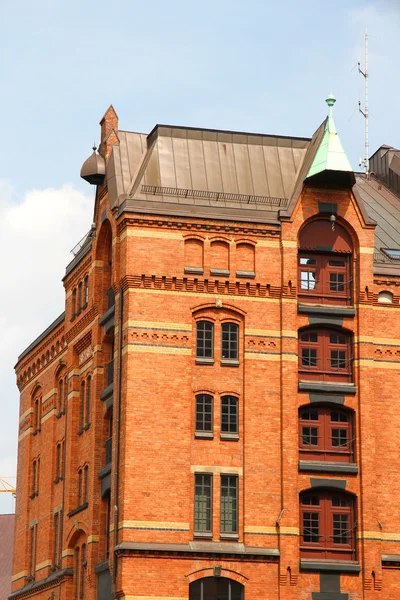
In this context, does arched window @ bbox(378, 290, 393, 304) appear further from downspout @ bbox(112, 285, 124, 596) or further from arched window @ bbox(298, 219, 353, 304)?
downspout @ bbox(112, 285, 124, 596)

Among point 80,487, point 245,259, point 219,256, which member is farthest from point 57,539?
point 245,259

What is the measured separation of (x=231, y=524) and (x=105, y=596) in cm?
651

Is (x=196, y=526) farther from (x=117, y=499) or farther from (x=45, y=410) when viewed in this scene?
(x=45, y=410)

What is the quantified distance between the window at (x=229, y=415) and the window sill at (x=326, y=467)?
10.8 feet

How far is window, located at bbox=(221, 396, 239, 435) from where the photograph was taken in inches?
2452

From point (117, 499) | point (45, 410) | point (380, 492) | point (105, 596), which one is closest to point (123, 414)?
point (117, 499)

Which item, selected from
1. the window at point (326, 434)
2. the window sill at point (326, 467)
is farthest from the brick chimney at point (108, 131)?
the window sill at point (326, 467)

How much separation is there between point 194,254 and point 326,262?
20.8 feet

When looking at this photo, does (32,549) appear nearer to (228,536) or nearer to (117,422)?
(117,422)

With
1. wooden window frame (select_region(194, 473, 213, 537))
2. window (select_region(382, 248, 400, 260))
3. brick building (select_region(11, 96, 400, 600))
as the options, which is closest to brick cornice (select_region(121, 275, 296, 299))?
brick building (select_region(11, 96, 400, 600))

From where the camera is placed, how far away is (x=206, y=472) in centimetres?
6138

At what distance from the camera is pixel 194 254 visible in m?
63.9

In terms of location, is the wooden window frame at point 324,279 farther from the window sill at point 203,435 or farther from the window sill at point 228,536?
the window sill at point 228,536

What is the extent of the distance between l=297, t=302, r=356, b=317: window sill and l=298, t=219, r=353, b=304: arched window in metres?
0.61
